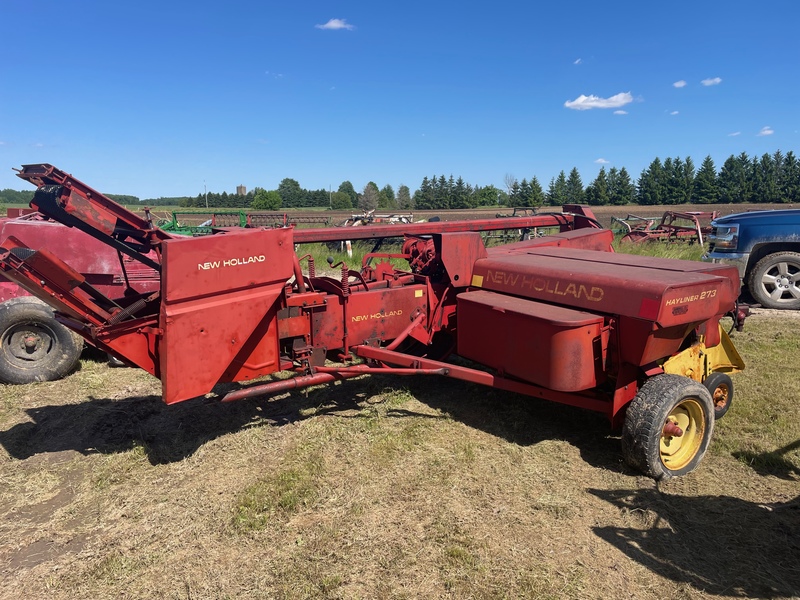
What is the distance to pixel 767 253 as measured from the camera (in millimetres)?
8250

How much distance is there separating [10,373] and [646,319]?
20.2 ft

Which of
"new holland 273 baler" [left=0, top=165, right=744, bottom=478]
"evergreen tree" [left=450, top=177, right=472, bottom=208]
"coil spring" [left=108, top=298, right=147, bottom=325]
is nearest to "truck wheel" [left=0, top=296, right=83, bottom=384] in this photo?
"new holland 273 baler" [left=0, top=165, right=744, bottom=478]

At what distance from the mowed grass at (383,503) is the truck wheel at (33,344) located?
80 centimetres

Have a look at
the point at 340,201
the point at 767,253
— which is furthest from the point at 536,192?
the point at 767,253

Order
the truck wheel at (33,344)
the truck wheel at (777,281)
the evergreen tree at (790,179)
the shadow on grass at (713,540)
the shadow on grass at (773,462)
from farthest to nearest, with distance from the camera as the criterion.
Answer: the evergreen tree at (790,179) < the truck wheel at (777,281) < the truck wheel at (33,344) < the shadow on grass at (773,462) < the shadow on grass at (713,540)

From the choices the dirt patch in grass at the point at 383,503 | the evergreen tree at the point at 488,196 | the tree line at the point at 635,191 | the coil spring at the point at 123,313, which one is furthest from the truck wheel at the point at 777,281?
the evergreen tree at the point at 488,196

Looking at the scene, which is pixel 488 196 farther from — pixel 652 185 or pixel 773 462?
pixel 773 462

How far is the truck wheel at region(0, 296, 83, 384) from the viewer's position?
551cm

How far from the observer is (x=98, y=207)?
3385 mm

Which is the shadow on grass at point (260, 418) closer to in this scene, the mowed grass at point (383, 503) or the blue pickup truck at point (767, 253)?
the mowed grass at point (383, 503)

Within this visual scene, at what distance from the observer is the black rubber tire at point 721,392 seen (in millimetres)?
4242

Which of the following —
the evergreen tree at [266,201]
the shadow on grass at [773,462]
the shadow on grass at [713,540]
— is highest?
the evergreen tree at [266,201]

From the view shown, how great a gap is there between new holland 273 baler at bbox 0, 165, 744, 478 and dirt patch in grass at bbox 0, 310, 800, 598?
0.42 metres

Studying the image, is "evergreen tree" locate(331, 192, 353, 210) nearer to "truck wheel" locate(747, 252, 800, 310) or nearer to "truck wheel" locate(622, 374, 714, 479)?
"truck wheel" locate(747, 252, 800, 310)
